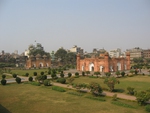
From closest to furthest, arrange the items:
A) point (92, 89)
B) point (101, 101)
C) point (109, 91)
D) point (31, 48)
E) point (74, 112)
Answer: point (74, 112)
point (101, 101)
point (92, 89)
point (109, 91)
point (31, 48)

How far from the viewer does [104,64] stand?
39562 millimetres

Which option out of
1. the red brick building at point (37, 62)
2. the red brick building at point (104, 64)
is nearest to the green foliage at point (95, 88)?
the red brick building at point (104, 64)

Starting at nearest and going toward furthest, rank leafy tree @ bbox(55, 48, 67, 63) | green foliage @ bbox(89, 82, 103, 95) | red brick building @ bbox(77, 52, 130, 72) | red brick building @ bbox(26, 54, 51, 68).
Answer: green foliage @ bbox(89, 82, 103, 95) → red brick building @ bbox(77, 52, 130, 72) → red brick building @ bbox(26, 54, 51, 68) → leafy tree @ bbox(55, 48, 67, 63)

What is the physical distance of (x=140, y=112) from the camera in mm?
11211

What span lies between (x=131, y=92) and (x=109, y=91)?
2.61 m

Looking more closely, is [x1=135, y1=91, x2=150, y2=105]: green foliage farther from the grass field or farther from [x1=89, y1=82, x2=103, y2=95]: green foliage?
[x1=89, y1=82, x2=103, y2=95]: green foliage

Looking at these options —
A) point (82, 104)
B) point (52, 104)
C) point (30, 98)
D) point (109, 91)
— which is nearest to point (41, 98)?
point (30, 98)

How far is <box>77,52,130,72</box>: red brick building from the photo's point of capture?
1549 inches

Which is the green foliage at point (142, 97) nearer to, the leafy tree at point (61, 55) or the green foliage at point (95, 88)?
the green foliage at point (95, 88)

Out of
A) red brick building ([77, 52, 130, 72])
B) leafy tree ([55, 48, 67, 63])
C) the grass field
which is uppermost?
leafy tree ([55, 48, 67, 63])

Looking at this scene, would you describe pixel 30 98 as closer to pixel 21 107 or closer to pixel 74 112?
pixel 21 107

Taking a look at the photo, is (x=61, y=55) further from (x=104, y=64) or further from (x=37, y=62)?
(x=104, y=64)

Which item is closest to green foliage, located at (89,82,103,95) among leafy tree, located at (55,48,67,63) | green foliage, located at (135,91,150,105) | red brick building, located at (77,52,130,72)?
green foliage, located at (135,91,150,105)

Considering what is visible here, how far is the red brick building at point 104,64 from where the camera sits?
1549 inches
